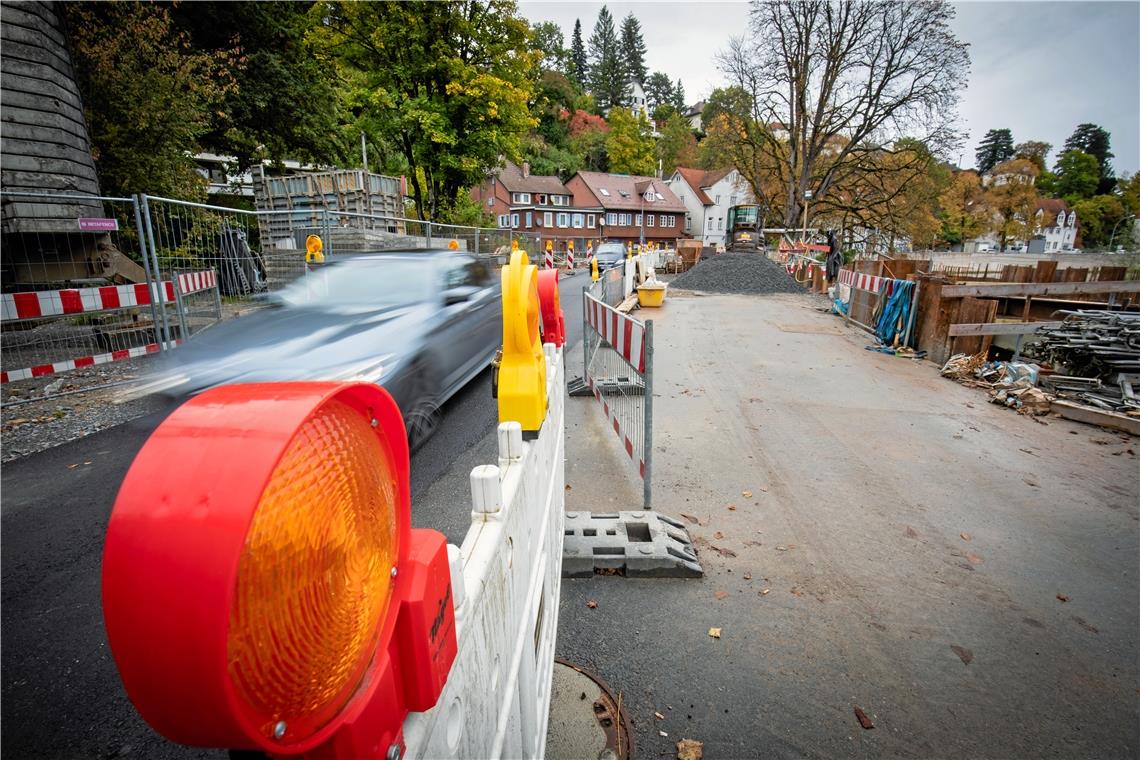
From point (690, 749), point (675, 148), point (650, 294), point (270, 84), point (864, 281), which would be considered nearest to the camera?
point (690, 749)

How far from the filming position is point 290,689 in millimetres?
558

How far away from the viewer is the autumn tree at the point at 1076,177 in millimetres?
88500

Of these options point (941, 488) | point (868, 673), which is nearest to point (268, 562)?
point (868, 673)

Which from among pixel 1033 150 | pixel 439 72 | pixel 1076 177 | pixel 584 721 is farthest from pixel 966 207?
pixel 584 721

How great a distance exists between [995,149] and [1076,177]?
104 feet

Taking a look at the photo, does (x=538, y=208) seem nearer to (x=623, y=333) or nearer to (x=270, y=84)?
(x=270, y=84)

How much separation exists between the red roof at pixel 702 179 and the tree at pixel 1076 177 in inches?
2707

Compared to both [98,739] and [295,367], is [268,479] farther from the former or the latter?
[295,367]

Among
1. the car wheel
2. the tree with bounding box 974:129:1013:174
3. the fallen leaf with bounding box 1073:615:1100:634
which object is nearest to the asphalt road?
the car wheel

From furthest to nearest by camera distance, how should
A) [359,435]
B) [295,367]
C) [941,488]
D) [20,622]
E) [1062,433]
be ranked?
[1062,433]
[941,488]
[295,367]
[20,622]
[359,435]

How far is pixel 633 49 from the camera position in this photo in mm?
109375

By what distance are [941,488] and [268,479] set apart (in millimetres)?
5401

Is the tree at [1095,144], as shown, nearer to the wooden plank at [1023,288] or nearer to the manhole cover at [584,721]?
the wooden plank at [1023,288]

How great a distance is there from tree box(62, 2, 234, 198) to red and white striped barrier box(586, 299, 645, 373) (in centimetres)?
1185
